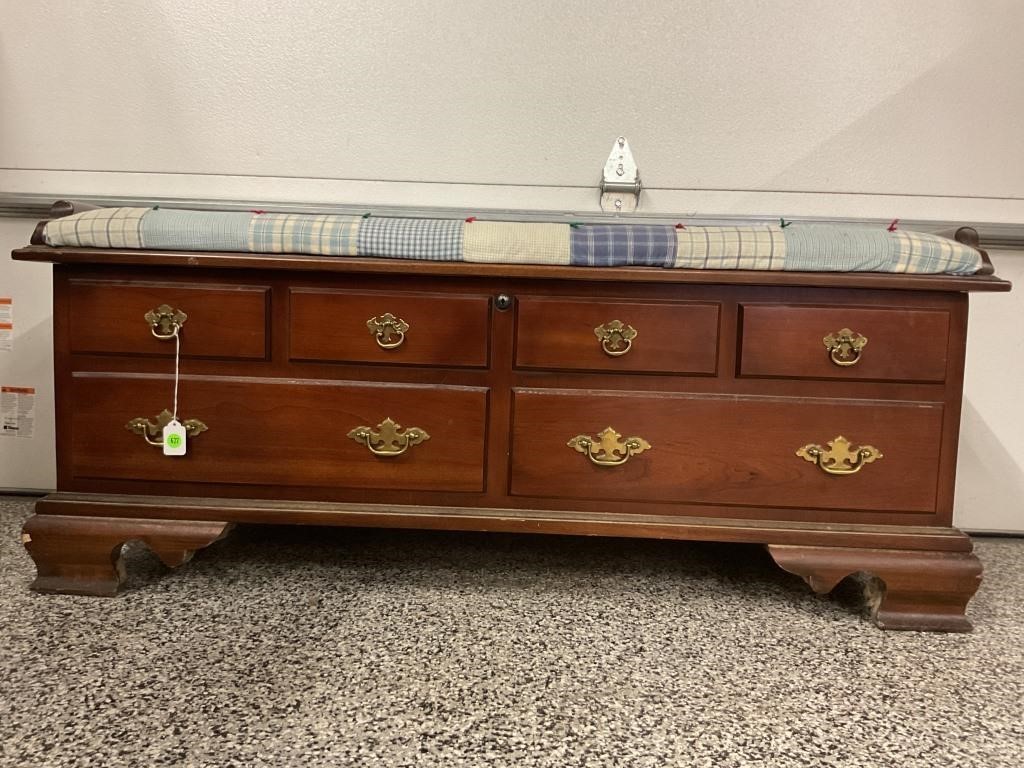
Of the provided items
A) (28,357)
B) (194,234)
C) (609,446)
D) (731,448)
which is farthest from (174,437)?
(731,448)

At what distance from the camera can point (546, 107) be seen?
6.14 feet

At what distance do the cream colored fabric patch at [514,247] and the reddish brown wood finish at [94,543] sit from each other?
728mm

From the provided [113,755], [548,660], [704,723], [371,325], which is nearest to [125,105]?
[371,325]

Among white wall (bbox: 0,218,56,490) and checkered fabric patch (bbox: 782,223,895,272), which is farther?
white wall (bbox: 0,218,56,490)

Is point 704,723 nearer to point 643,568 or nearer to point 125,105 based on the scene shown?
point 643,568

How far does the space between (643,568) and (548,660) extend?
51cm

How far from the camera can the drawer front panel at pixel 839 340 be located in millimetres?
1326

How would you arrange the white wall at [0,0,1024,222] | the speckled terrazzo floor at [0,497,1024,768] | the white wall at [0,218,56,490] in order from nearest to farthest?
the speckled terrazzo floor at [0,497,1024,768], the white wall at [0,0,1024,222], the white wall at [0,218,56,490]

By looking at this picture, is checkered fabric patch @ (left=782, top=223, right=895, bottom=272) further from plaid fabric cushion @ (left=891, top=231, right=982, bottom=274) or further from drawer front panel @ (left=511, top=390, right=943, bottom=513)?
drawer front panel @ (left=511, top=390, right=943, bottom=513)

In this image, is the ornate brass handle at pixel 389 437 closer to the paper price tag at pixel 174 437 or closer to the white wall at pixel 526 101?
the paper price tag at pixel 174 437

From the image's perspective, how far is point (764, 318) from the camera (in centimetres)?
134

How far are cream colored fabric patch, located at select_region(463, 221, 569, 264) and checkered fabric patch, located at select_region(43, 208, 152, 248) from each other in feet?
2.04

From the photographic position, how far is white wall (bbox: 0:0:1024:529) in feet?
6.01

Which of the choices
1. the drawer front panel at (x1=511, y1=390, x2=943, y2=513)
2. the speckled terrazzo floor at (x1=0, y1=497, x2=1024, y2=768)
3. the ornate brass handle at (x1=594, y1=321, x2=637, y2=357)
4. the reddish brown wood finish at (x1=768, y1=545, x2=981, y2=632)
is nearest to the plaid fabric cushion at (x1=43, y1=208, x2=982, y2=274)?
the ornate brass handle at (x1=594, y1=321, x2=637, y2=357)
